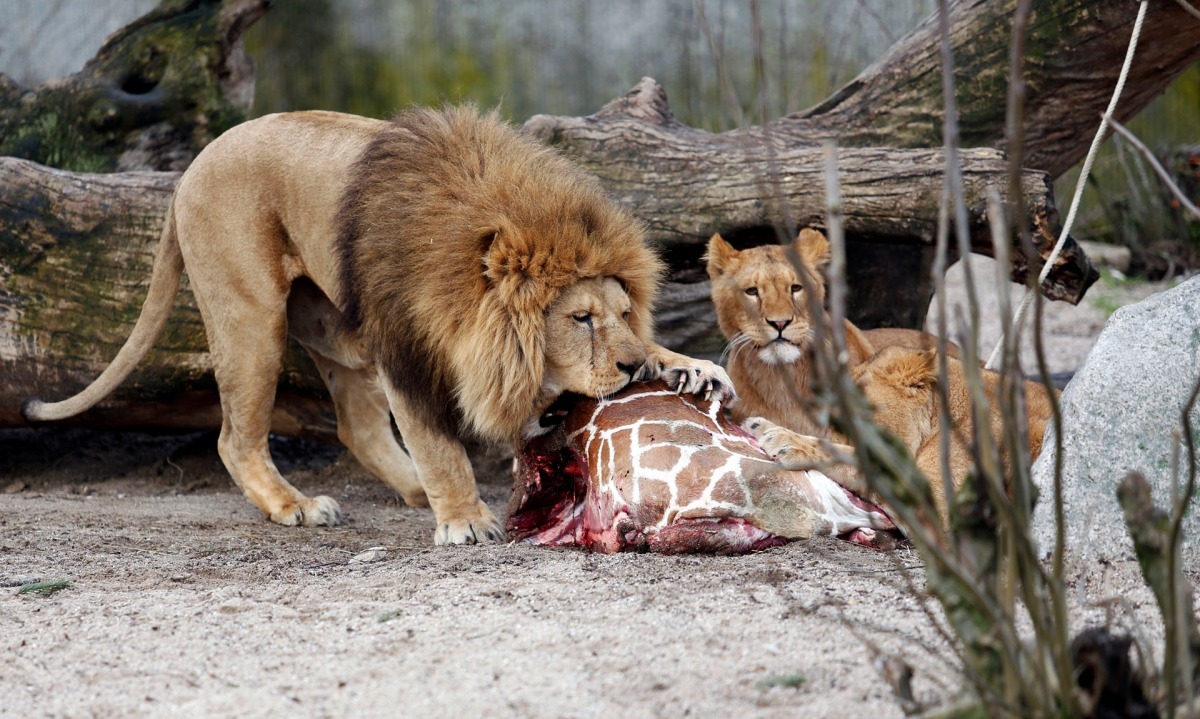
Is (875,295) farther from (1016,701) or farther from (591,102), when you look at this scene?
(591,102)

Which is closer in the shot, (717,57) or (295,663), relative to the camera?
(717,57)

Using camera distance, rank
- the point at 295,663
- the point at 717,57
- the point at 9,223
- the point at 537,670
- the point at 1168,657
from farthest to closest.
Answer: the point at 9,223 < the point at 295,663 < the point at 537,670 < the point at 717,57 < the point at 1168,657

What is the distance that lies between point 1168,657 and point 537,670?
3.87ft

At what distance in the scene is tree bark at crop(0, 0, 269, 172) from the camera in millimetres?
6301

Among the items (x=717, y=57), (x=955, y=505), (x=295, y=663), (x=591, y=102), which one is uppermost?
(x=591, y=102)

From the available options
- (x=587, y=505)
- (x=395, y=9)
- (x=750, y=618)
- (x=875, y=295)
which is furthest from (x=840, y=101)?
(x=395, y=9)

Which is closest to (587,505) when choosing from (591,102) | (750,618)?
(750,618)

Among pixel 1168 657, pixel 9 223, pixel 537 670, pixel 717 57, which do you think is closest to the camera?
pixel 1168 657

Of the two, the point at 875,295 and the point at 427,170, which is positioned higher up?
the point at 427,170

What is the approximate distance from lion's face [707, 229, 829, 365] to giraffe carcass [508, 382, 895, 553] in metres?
0.65

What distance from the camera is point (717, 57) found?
6.07ft

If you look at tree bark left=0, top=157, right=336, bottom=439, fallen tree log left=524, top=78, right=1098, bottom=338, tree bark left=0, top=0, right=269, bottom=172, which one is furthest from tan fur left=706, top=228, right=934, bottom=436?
tree bark left=0, top=0, right=269, bottom=172

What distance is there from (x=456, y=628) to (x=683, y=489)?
38.0 inches

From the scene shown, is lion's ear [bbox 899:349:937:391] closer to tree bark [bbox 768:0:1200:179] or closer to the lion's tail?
tree bark [bbox 768:0:1200:179]
